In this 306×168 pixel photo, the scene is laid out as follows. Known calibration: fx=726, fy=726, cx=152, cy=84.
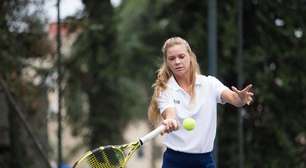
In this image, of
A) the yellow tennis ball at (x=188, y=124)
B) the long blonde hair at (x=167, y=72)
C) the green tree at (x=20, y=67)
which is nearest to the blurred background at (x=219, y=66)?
the green tree at (x=20, y=67)

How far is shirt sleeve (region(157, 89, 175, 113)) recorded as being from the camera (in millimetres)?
4156

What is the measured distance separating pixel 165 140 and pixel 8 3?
579cm

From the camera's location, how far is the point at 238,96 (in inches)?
166

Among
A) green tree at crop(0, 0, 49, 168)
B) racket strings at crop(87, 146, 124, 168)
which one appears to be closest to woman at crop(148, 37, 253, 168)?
racket strings at crop(87, 146, 124, 168)

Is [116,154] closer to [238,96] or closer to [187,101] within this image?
[187,101]

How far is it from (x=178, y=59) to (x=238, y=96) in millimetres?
409

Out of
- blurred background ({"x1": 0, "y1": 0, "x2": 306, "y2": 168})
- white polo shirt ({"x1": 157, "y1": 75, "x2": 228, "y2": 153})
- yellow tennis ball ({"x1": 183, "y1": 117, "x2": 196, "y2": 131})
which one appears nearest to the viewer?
yellow tennis ball ({"x1": 183, "y1": 117, "x2": 196, "y2": 131})

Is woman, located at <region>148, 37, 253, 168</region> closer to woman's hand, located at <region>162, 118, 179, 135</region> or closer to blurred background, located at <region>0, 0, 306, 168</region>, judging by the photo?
woman's hand, located at <region>162, 118, 179, 135</region>

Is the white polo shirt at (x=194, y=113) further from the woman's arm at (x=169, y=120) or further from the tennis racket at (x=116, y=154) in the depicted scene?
the tennis racket at (x=116, y=154)

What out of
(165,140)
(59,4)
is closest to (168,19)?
(59,4)

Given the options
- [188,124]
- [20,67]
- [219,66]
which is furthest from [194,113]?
[219,66]

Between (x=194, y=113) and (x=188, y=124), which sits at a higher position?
(x=194, y=113)

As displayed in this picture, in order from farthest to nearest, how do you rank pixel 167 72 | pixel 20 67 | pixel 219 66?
pixel 219 66 → pixel 20 67 → pixel 167 72

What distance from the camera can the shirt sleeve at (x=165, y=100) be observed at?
4.16 m
